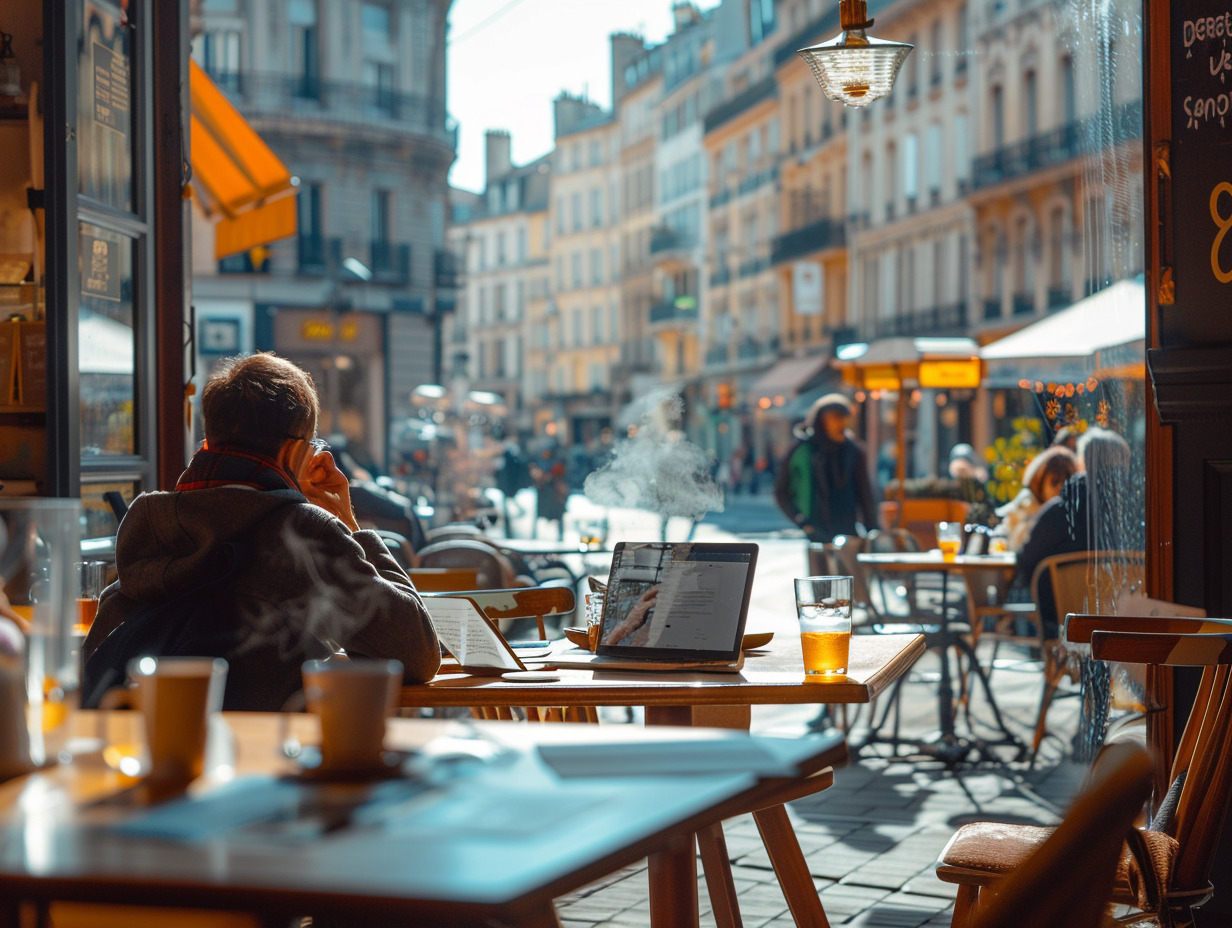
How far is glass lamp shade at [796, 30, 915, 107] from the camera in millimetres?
5250

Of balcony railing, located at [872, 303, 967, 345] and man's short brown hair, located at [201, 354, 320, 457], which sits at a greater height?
balcony railing, located at [872, 303, 967, 345]

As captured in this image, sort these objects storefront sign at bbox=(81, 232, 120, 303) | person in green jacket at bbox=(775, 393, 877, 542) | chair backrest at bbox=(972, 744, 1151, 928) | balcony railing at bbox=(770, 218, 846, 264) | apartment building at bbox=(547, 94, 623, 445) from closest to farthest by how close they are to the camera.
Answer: chair backrest at bbox=(972, 744, 1151, 928)
storefront sign at bbox=(81, 232, 120, 303)
person in green jacket at bbox=(775, 393, 877, 542)
balcony railing at bbox=(770, 218, 846, 264)
apartment building at bbox=(547, 94, 623, 445)

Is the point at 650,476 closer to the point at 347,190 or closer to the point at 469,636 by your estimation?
the point at 469,636

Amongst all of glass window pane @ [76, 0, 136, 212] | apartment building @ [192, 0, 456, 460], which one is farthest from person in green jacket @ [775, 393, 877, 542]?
apartment building @ [192, 0, 456, 460]

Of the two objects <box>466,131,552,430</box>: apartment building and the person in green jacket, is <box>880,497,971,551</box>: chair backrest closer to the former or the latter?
the person in green jacket

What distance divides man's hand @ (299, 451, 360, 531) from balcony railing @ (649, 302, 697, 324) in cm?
5417

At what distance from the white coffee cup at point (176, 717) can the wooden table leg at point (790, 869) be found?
1726mm

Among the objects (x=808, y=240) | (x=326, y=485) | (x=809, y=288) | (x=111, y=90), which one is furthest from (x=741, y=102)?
(x=326, y=485)

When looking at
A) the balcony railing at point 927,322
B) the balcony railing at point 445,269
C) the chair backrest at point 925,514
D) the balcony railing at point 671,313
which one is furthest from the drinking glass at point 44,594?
the balcony railing at point 671,313

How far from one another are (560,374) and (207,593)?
7473 cm

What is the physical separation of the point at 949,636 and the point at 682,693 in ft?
14.8

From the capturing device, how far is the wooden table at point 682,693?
2.45 meters

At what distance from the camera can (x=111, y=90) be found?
5.02 meters

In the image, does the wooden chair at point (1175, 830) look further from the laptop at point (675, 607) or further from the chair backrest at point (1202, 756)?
the laptop at point (675, 607)
